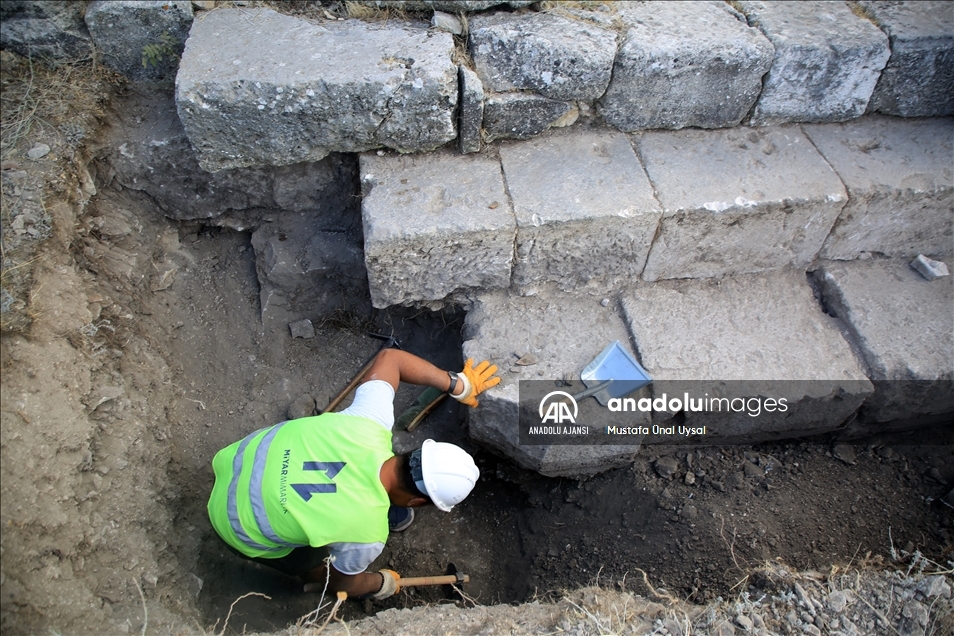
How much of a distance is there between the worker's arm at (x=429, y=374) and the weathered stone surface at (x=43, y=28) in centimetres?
210

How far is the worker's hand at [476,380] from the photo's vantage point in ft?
9.32

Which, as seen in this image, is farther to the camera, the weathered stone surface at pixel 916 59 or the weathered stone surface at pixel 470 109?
the weathered stone surface at pixel 916 59

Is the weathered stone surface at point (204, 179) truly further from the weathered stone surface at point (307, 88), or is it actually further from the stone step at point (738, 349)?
the stone step at point (738, 349)

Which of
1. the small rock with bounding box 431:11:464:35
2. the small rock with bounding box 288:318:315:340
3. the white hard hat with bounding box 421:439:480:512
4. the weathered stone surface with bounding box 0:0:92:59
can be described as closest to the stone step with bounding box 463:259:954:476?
the white hard hat with bounding box 421:439:480:512

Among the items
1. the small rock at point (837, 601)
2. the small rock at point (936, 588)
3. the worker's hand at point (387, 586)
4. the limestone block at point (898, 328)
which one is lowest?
the worker's hand at point (387, 586)

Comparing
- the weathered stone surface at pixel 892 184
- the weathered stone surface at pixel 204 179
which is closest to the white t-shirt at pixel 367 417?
the weathered stone surface at pixel 204 179

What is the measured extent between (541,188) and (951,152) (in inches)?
85.0

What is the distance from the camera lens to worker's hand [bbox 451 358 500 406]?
2840 mm

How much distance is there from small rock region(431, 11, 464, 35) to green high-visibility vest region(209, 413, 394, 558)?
190 centimetres

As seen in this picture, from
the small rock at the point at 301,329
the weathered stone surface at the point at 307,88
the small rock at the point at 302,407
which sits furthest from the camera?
the small rock at the point at 301,329

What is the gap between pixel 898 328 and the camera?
9.99 ft

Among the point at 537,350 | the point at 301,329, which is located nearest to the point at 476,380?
the point at 537,350

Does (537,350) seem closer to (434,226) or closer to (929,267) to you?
(434,226)

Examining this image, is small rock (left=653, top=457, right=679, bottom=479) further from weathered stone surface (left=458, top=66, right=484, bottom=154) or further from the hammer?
weathered stone surface (left=458, top=66, right=484, bottom=154)
